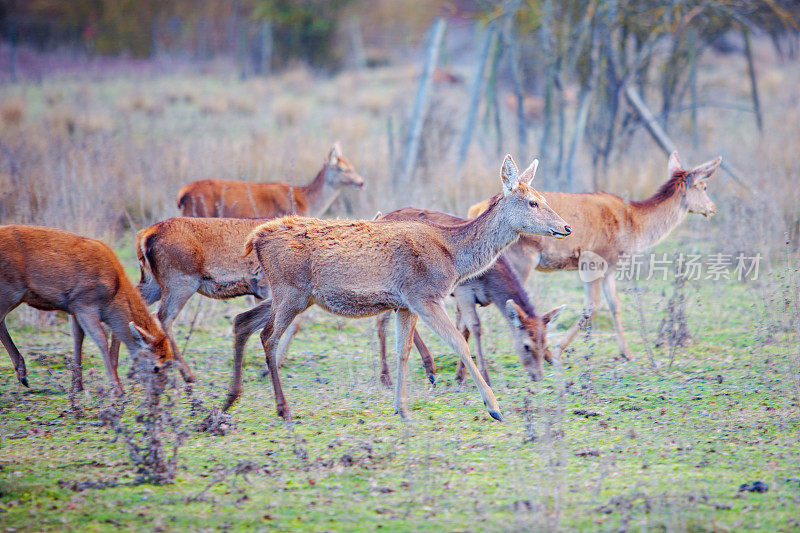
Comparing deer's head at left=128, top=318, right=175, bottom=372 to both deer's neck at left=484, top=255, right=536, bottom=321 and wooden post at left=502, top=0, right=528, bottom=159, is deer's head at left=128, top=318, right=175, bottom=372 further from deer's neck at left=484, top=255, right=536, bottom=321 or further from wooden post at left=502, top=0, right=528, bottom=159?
wooden post at left=502, top=0, right=528, bottom=159

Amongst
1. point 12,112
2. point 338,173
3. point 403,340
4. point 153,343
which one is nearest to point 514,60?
point 338,173

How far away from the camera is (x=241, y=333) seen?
6.58 m

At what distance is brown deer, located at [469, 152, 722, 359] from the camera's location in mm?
8039

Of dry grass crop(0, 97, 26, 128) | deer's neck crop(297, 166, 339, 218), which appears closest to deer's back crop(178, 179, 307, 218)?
deer's neck crop(297, 166, 339, 218)

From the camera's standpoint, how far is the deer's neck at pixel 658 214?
29.1 ft

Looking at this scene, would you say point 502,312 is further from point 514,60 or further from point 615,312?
point 514,60

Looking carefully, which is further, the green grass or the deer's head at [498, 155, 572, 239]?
the deer's head at [498, 155, 572, 239]

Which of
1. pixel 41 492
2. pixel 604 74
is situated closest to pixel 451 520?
pixel 41 492

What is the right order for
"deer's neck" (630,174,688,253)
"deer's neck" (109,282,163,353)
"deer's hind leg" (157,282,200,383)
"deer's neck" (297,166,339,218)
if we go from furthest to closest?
1. "deer's neck" (297,166,339,218)
2. "deer's neck" (630,174,688,253)
3. "deer's hind leg" (157,282,200,383)
4. "deer's neck" (109,282,163,353)

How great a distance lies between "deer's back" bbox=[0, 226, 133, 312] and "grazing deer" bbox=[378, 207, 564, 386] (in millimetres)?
2401

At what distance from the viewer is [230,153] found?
46.1 ft

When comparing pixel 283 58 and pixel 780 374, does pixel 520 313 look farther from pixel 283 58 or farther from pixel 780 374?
pixel 283 58

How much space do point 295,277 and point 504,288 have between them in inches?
77.5

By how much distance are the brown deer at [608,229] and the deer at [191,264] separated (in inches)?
93.6
